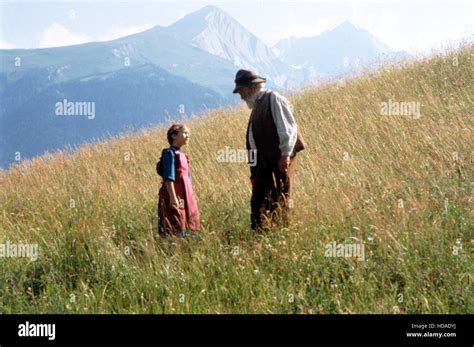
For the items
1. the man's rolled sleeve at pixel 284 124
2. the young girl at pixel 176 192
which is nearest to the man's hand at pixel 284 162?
the man's rolled sleeve at pixel 284 124

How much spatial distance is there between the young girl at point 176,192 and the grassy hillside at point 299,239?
20cm

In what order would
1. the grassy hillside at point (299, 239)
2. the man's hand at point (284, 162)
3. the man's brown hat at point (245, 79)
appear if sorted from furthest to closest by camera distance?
the man's brown hat at point (245, 79) < the man's hand at point (284, 162) < the grassy hillside at point (299, 239)

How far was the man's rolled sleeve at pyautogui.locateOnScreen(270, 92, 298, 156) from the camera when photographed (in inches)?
207

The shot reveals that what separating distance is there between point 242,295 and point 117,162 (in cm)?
742

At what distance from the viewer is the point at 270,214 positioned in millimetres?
5449

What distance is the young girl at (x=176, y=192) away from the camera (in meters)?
5.34

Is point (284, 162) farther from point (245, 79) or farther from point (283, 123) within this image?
point (245, 79)

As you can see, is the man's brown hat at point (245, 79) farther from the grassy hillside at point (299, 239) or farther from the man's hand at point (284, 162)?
the grassy hillside at point (299, 239)

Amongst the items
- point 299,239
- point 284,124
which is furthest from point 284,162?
point 299,239

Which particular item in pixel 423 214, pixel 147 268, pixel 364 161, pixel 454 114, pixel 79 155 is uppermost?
pixel 79 155

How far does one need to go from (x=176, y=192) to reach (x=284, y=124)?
1321mm
